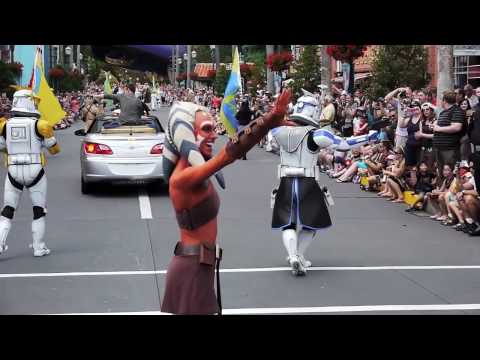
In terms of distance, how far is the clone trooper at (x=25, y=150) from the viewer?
1007cm

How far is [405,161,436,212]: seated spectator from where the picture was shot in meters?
14.4

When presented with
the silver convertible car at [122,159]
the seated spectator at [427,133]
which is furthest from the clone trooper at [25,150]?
the seated spectator at [427,133]

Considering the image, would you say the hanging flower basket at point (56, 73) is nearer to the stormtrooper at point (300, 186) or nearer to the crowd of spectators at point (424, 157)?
the crowd of spectators at point (424, 157)

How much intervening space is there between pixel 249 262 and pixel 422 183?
18.6 ft

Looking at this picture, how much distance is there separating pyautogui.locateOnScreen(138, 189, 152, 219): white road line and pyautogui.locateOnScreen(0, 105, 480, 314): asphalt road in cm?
2

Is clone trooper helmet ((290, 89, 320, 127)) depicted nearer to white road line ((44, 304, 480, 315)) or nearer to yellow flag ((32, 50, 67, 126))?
white road line ((44, 304, 480, 315))

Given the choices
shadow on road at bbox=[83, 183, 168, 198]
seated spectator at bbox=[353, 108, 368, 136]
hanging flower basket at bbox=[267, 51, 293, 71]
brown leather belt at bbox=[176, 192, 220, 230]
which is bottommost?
shadow on road at bbox=[83, 183, 168, 198]

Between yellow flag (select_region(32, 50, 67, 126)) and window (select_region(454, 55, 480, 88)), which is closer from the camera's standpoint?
yellow flag (select_region(32, 50, 67, 126))

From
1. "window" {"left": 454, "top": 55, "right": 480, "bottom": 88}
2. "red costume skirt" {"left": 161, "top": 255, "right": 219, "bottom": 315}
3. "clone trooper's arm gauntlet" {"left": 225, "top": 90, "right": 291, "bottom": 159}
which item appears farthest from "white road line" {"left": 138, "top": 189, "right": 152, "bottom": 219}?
"window" {"left": 454, "top": 55, "right": 480, "bottom": 88}

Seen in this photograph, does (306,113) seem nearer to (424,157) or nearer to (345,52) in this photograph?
(424,157)

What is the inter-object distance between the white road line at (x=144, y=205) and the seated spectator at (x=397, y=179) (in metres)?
4.51

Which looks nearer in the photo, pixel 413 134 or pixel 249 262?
pixel 249 262

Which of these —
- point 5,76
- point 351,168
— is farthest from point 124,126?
point 5,76

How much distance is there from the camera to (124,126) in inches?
646
